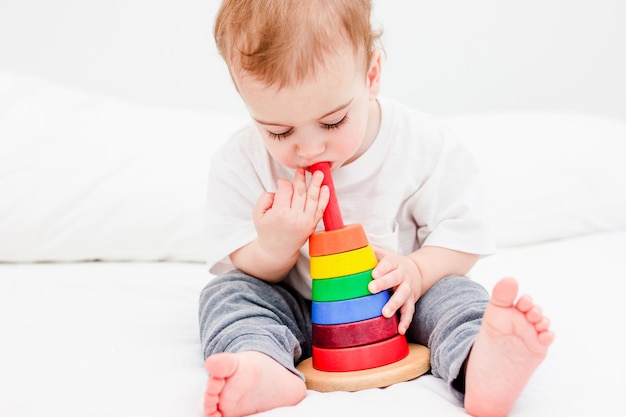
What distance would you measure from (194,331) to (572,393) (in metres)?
0.56

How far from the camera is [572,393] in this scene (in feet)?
2.98

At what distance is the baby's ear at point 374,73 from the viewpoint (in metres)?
1.07

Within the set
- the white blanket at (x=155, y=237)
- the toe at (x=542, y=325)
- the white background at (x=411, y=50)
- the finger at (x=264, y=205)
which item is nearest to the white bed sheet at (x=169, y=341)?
the white blanket at (x=155, y=237)

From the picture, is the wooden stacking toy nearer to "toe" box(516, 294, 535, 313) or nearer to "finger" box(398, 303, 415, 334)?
"finger" box(398, 303, 415, 334)

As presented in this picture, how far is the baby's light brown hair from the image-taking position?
→ 0.94 m

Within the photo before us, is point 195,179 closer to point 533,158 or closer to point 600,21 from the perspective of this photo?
point 533,158

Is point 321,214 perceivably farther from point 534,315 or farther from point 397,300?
point 534,315

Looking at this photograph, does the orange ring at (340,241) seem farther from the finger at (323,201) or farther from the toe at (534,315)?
the toe at (534,315)

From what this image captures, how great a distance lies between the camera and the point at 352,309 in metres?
0.99

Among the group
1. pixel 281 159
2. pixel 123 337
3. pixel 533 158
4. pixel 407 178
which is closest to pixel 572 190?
pixel 533 158

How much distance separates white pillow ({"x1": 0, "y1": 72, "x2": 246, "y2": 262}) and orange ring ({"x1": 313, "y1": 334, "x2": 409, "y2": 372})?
741 millimetres

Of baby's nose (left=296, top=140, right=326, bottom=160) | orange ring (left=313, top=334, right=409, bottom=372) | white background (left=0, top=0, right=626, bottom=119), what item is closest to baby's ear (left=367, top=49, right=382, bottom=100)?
baby's nose (left=296, top=140, right=326, bottom=160)

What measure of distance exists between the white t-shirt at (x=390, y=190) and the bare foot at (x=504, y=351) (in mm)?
315

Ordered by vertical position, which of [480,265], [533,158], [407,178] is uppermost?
[407,178]
